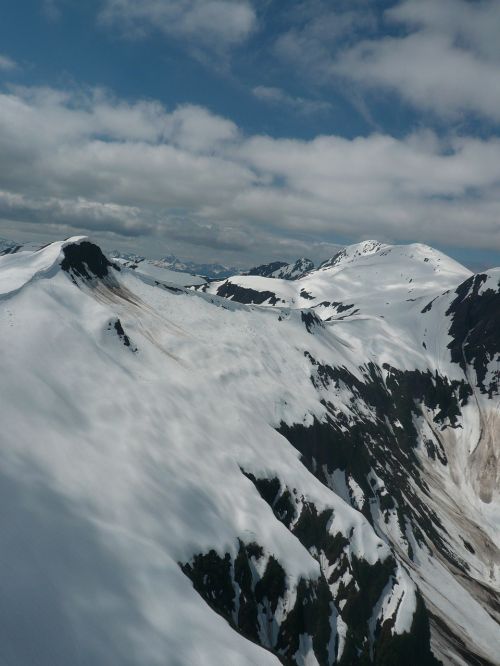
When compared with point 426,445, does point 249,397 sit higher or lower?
higher

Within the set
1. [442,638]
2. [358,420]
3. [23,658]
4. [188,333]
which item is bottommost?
[442,638]

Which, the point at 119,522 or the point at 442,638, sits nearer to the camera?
the point at 119,522

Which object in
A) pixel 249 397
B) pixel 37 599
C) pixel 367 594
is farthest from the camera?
pixel 249 397

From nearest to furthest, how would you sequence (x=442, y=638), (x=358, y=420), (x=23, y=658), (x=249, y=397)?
1. (x=23, y=658)
2. (x=442, y=638)
3. (x=249, y=397)
4. (x=358, y=420)

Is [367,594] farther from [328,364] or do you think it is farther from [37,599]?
[328,364]

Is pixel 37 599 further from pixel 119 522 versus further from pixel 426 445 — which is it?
pixel 426 445

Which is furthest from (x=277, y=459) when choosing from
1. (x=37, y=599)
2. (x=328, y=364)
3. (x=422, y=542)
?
(x=328, y=364)
